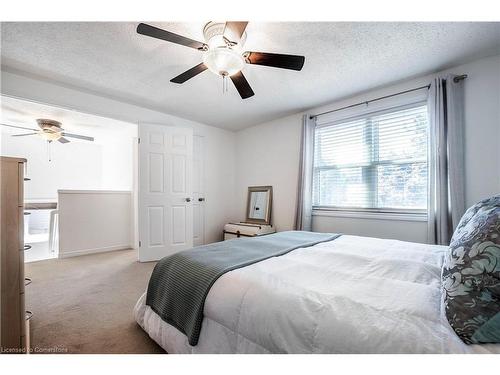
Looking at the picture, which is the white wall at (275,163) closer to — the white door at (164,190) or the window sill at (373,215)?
the window sill at (373,215)

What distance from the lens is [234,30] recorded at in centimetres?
151

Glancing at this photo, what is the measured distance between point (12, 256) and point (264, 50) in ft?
7.64

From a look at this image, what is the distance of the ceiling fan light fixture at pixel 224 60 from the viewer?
5.56 ft

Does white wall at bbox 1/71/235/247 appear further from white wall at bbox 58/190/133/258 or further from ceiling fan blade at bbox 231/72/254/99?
ceiling fan blade at bbox 231/72/254/99

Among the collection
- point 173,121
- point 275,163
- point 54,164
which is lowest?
point 275,163

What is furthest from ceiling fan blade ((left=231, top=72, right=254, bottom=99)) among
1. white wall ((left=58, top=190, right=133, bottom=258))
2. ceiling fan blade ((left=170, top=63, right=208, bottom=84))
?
white wall ((left=58, top=190, right=133, bottom=258))

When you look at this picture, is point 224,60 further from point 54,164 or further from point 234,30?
point 54,164

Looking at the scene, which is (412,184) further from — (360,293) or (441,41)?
(360,293)

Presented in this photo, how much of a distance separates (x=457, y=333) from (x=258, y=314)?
64 centimetres

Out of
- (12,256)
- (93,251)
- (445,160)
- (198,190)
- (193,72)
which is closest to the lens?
(12,256)

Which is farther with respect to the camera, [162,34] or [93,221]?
[93,221]

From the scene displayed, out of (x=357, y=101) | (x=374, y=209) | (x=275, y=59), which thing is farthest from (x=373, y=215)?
(x=275, y=59)

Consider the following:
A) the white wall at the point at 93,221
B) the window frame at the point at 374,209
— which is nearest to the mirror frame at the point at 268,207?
the window frame at the point at 374,209
